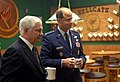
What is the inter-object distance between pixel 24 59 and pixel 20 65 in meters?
0.06

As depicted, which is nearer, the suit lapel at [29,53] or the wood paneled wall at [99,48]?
the suit lapel at [29,53]

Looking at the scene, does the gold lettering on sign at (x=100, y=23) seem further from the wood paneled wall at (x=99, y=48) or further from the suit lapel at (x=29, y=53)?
the suit lapel at (x=29, y=53)

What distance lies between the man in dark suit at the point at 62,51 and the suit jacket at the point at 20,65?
553 millimetres

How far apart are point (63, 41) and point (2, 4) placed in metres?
4.39

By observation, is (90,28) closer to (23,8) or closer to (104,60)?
(104,60)

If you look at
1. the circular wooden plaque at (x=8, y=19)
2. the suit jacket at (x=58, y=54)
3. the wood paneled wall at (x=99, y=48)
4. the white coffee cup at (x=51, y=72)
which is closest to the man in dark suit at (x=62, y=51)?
the suit jacket at (x=58, y=54)

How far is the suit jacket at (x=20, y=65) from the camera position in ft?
6.34

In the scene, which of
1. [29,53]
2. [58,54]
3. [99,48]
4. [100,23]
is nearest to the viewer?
[29,53]

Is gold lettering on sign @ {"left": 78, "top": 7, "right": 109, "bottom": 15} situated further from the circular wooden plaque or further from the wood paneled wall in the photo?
→ the circular wooden plaque

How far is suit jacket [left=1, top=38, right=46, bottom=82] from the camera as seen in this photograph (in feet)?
6.34

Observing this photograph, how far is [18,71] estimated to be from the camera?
195cm

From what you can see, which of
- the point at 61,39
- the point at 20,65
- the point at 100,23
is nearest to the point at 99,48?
the point at 100,23

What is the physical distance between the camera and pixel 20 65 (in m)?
1.96

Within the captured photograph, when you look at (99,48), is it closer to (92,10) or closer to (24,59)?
(92,10)
